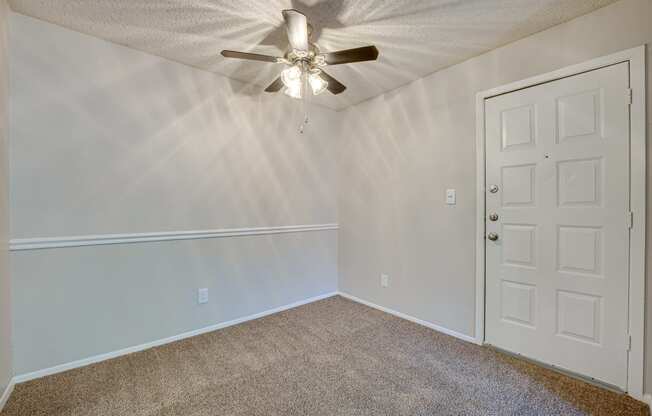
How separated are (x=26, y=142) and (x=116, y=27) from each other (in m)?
0.93

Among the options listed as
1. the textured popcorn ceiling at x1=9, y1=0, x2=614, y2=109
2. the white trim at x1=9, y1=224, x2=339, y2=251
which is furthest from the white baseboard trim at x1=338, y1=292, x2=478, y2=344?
the textured popcorn ceiling at x1=9, y1=0, x2=614, y2=109

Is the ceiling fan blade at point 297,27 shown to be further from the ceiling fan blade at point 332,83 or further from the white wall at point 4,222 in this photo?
the white wall at point 4,222

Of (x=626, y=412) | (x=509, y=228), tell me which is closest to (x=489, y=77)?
(x=509, y=228)

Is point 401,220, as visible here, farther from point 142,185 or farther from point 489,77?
point 142,185

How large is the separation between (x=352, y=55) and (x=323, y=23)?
0.36 meters

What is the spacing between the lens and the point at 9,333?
1659 millimetres

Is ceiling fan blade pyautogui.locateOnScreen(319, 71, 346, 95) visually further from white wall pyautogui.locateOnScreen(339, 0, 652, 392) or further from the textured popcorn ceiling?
white wall pyautogui.locateOnScreen(339, 0, 652, 392)

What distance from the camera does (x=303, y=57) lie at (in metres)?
1.70

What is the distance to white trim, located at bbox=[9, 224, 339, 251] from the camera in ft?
5.74

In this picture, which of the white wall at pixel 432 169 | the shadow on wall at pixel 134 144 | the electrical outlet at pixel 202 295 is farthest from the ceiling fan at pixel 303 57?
the electrical outlet at pixel 202 295

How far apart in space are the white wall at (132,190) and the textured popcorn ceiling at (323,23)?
0.67 feet

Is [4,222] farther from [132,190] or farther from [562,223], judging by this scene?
[562,223]

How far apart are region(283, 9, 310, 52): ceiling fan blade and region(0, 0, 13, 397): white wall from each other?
5.21ft

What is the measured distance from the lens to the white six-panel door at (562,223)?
1.64 metres
